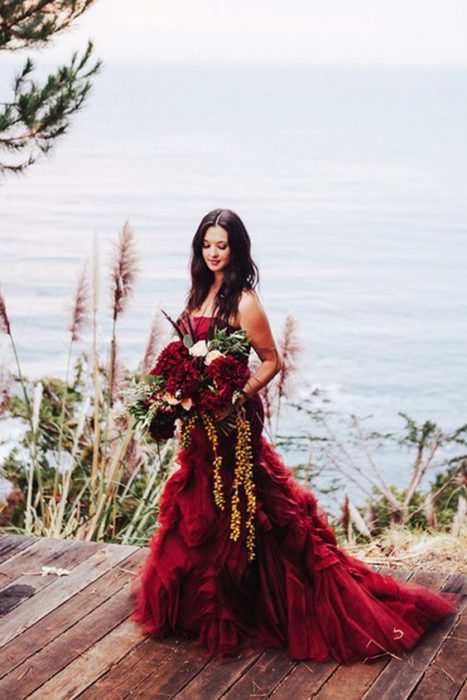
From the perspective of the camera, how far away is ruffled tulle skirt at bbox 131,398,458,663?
3734 millimetres

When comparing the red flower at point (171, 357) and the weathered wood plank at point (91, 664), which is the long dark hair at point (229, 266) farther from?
the weathered wood plank at point (91, 664)

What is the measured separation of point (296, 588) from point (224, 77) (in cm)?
2673

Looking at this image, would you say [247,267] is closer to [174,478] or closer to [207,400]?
[207,400]

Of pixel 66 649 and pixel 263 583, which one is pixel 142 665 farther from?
pixel 263 583

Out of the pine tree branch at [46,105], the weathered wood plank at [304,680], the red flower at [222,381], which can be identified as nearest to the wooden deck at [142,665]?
the weathered wood plank at [304,680]

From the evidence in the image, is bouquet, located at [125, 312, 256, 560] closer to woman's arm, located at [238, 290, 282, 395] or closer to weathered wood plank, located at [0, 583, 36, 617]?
woman's arm, located at [238, 290, 282, 395]

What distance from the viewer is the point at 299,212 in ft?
57.7

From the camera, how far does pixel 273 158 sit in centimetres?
2144

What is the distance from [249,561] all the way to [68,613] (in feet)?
2.60

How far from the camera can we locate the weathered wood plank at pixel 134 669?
3486mm

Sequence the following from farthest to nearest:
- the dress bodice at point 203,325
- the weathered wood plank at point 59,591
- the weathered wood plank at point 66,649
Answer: the weathered wood plank at point 59,591 < the dress bodice at point 203,325 < the weathered wood plank at point 66,649

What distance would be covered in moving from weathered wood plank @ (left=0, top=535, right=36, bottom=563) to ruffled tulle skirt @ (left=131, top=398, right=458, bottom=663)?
1.07 m

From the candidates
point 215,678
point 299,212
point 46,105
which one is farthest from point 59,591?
point 299,212

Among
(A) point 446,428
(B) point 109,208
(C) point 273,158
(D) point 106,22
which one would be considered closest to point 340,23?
(C) point 273,158
